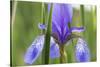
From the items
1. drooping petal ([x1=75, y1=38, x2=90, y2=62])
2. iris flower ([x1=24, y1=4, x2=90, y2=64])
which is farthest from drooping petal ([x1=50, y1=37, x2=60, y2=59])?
drooping petal ([x1=75, y1=38, x2=90, y2=62])

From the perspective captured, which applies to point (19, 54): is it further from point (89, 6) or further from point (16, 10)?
point (89, 6)

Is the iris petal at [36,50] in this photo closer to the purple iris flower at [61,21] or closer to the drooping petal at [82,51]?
the purple iris flower at [61,21]

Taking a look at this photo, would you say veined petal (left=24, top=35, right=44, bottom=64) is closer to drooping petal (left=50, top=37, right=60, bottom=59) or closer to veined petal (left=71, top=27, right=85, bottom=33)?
drooping petal (left=50, top=37, right=60, bottom=59)

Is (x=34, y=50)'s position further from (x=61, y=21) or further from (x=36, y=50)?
(x=61, y=21)

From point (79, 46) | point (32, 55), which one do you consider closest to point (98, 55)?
point (79, 46)

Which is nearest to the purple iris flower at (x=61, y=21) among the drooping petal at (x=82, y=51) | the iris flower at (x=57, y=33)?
the iris flower at (x=57, y=33)

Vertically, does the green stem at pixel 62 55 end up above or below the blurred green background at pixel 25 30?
below
